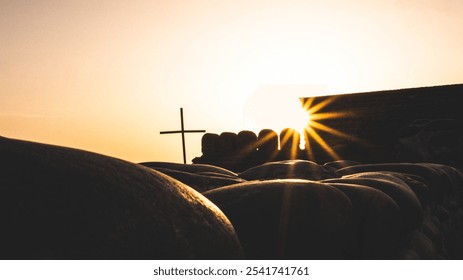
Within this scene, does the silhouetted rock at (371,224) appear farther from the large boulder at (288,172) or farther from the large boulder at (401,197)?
the large boulder at (288,172)

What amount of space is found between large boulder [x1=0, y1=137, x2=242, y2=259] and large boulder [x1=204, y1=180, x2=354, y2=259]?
48 centimetres

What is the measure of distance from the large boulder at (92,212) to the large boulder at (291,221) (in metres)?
0.48

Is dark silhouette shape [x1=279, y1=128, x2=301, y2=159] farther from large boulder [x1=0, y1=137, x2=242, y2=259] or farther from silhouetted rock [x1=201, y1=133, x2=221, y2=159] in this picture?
large boulder [x1=0, y1=137, x2=242, y2=259]

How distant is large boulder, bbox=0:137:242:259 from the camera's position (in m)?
0.88

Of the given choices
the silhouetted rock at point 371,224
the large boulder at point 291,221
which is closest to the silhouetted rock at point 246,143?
the silhouetted rock at point 371,224

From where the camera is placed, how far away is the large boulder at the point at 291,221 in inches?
69.1

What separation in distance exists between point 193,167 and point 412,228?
6.58 ft

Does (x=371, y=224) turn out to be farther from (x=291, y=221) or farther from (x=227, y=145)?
(x=227, y=145)

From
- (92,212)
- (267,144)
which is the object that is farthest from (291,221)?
(267,144)

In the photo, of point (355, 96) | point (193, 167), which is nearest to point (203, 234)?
point (193, 167)

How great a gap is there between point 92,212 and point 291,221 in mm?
1008

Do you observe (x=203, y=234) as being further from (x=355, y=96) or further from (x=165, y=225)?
(x=355, y=96)

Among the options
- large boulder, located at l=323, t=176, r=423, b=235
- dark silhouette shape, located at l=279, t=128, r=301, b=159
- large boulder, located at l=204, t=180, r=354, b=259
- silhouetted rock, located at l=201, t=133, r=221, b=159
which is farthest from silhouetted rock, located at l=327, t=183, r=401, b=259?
silhouetted rock, located at l=201, t=133, r=221, b=159

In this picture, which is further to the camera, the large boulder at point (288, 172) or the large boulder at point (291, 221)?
the large boulder at point (288, 172)
